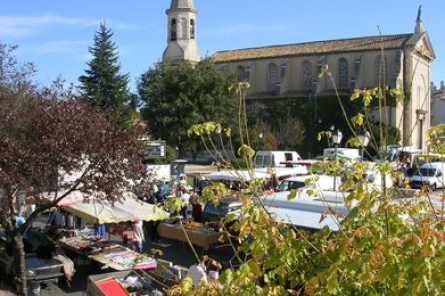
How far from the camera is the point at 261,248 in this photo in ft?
11.4

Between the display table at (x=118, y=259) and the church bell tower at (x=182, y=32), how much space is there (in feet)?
166

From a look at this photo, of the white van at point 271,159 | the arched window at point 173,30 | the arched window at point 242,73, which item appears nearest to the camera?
the white van at point 271,159

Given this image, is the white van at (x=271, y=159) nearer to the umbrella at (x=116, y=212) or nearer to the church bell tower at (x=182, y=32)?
the umbrella at (x=116, y=212)

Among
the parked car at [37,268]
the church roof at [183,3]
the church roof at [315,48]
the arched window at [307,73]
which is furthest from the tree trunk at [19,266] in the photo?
the arched window at [307,73]

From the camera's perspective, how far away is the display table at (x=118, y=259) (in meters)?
12.1

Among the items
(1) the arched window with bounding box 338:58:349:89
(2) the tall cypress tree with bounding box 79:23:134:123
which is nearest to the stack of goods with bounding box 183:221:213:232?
(2) the tall cypress tree with bounding box 79:23:134:123

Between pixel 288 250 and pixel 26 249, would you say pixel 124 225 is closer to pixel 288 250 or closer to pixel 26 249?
pixel 26 249

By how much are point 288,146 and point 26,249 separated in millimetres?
42266

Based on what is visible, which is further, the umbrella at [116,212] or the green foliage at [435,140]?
the umbrella at [116,212]

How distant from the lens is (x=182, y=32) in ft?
208

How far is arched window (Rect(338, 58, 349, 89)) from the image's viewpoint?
6133 centimetres

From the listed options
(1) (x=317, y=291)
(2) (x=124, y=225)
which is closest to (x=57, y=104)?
(2) (x=124, y=225)

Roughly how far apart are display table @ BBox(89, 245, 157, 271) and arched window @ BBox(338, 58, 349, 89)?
5149 centimetres

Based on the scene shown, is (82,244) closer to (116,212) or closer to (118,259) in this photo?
(116,212)
